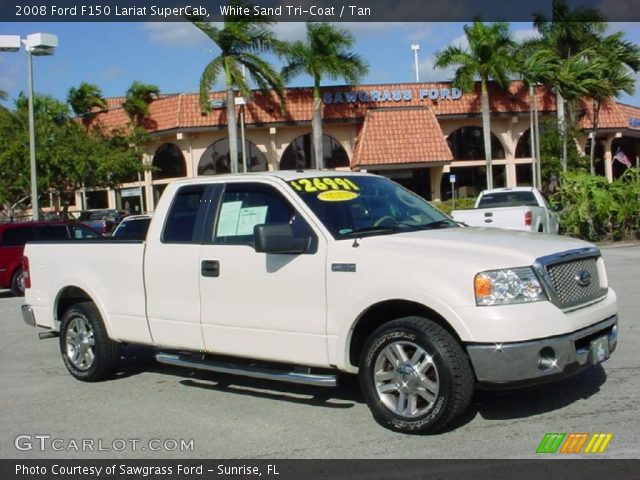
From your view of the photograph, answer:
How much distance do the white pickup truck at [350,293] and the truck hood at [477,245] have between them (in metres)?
0.02

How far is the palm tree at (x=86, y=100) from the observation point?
139 ft

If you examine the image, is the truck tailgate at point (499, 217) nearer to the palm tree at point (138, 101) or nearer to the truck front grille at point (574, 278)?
the truck front grille at point (574, 278)

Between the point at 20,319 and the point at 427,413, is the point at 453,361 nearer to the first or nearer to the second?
the point at 427,413

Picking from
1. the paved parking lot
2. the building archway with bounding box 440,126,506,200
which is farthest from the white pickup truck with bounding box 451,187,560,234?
the building archway with bounding box 440,126,506,200

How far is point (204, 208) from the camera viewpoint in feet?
22.4

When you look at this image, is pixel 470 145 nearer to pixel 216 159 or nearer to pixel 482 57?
pixel 482 57

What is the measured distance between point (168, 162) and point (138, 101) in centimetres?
361

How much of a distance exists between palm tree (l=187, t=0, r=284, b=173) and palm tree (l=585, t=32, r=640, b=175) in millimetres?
14447

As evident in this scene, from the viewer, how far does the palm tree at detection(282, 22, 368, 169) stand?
3603 cm
